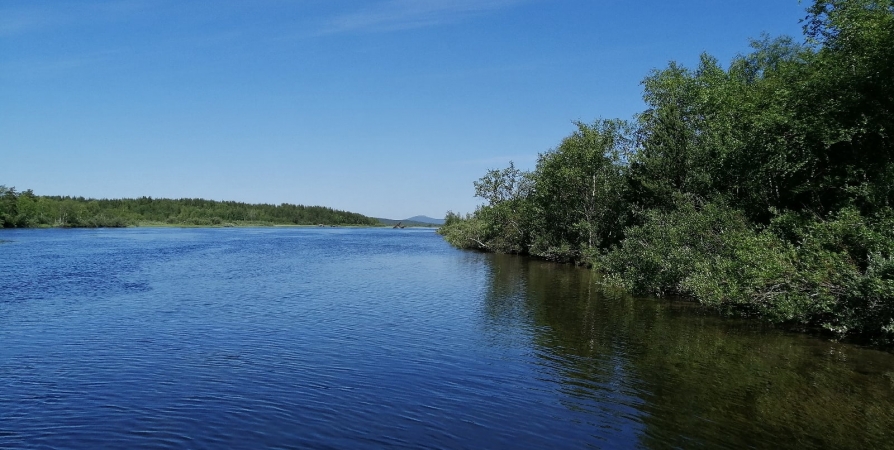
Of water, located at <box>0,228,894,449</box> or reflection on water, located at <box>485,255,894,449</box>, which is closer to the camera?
water, located at <box>0,228,894,449</box>

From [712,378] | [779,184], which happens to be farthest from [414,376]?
[779,184]

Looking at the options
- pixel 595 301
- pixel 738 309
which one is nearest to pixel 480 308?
pixel 595 301

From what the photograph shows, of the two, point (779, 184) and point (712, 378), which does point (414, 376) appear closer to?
point (712, 378)

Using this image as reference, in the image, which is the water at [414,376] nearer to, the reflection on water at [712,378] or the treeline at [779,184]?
the reflection on water at [712,378]

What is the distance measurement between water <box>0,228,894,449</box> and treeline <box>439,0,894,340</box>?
188 centimetres

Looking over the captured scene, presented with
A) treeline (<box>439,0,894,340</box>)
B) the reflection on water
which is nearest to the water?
the reflection on water

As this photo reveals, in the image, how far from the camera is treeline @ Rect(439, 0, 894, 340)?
1936 centimetres

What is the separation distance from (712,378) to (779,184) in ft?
54.3

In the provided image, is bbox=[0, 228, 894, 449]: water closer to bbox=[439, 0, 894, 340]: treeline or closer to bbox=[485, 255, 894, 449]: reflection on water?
bbox=[485, 255, 894, 449]: reflection on water

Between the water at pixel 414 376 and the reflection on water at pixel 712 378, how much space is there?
78 millimetres

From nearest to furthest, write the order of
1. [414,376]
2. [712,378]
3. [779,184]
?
[414,376] < [712,378] < [779,184]

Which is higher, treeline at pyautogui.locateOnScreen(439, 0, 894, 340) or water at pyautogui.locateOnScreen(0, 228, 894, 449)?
treeline at pyautogui.locateOnScreen(439, 0, 894, 340)

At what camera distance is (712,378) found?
51.5 feet

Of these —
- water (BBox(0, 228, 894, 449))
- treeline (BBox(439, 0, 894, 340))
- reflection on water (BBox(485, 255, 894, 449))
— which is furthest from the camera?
treeline (BBox(439, 0, 894, 340))
